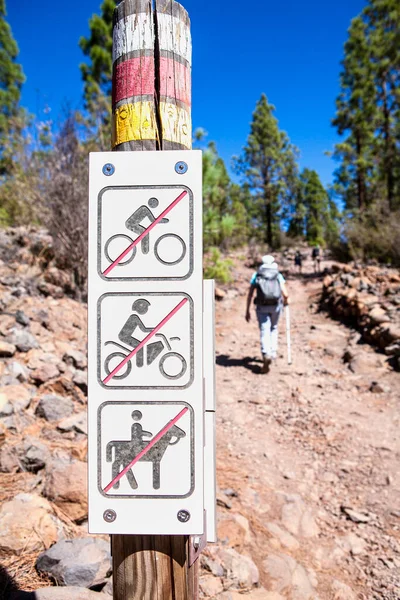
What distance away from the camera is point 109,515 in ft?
4.39

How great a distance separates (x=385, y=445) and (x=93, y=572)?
11.4 ft

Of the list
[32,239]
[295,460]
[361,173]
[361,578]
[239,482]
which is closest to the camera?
[361,578]

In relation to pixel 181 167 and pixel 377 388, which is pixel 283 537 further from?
pixel 377 388

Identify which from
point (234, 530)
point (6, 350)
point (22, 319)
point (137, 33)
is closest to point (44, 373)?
point (6, 350)

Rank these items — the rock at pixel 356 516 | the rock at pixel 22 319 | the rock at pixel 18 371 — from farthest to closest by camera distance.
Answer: the rock at pixel 22 319
the rock at pixel 18 371
the rock at pixel 356 516

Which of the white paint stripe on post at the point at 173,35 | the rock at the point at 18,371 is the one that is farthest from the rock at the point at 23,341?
the white paint stripe on post at the point at 173,35

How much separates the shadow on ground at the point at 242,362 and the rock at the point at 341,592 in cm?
418

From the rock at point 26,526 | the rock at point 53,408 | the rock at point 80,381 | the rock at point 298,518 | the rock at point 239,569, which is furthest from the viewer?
the rock at point 80,381

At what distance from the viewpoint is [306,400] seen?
19.2 feet

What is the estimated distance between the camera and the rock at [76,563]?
2.12 meters

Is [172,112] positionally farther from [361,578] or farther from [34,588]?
[361,578]

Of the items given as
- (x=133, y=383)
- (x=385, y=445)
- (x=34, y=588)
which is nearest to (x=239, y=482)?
(x=385, y=445)

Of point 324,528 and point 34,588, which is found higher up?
point 34,588

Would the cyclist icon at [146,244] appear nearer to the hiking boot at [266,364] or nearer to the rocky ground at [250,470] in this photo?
the rocky ground at [250,470]
